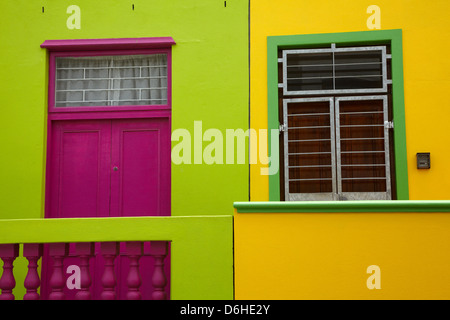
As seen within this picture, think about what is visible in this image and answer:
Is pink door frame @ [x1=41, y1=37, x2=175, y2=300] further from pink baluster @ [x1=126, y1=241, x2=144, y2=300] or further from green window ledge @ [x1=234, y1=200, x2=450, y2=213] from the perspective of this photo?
green window ledge @ [x1=234, y1=200, x2=450, y2=213]

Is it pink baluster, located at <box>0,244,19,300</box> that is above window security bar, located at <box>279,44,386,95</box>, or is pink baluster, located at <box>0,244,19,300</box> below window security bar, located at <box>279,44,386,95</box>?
below

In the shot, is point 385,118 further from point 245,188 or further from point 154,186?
point 154,186

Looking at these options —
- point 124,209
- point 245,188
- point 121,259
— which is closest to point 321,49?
point 245,188

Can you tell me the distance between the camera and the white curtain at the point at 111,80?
6496 mm

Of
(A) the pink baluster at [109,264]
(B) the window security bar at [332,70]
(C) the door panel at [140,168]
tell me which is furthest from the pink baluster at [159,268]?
(B) the window security bar at [332,70]

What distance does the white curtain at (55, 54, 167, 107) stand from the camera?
650 cm

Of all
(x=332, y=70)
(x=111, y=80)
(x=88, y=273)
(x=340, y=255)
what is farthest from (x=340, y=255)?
(x=111, y=80)

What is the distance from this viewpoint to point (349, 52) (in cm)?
614

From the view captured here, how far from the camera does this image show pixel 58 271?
3621 mm

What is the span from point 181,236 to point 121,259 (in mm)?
→ 2876

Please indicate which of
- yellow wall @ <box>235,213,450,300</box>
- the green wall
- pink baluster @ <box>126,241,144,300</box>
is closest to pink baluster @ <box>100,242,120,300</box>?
pink baluster @ <box>126,241,144,300</box>

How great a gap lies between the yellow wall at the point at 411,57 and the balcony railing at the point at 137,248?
248 cm

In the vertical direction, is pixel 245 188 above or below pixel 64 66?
below

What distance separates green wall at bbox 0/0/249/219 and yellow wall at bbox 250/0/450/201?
0.16 metres
